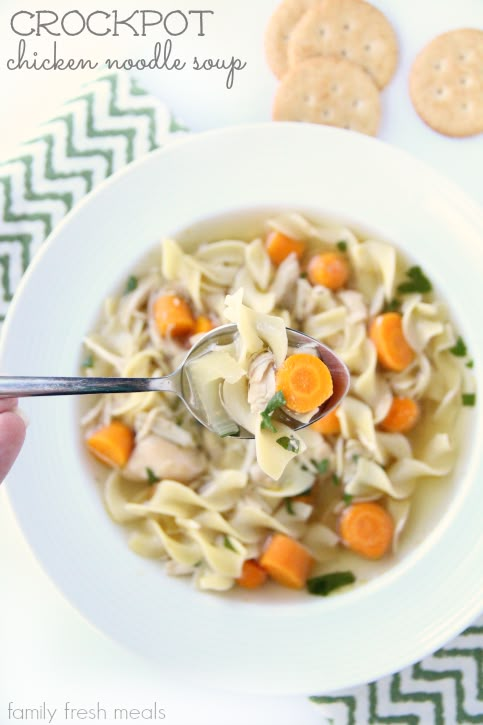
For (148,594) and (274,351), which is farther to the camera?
(148,594)

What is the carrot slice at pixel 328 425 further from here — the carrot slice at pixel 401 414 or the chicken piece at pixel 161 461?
the chicken piece at pixel 161 461

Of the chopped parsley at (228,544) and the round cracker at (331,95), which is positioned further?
the round cracker at (331,95)

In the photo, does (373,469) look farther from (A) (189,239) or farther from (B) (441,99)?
(B) (441,99)

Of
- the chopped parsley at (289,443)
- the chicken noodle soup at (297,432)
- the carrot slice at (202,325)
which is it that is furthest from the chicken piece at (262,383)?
the carrot slice at (202,325)

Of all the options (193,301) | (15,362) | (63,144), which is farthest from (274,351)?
(63,144)

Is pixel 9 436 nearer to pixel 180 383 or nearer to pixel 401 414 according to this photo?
pixel 180 383

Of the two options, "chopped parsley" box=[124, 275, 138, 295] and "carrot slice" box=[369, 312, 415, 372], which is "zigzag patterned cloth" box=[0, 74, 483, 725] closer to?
"chopped parsley" box=[124, 275, 138, 295]
